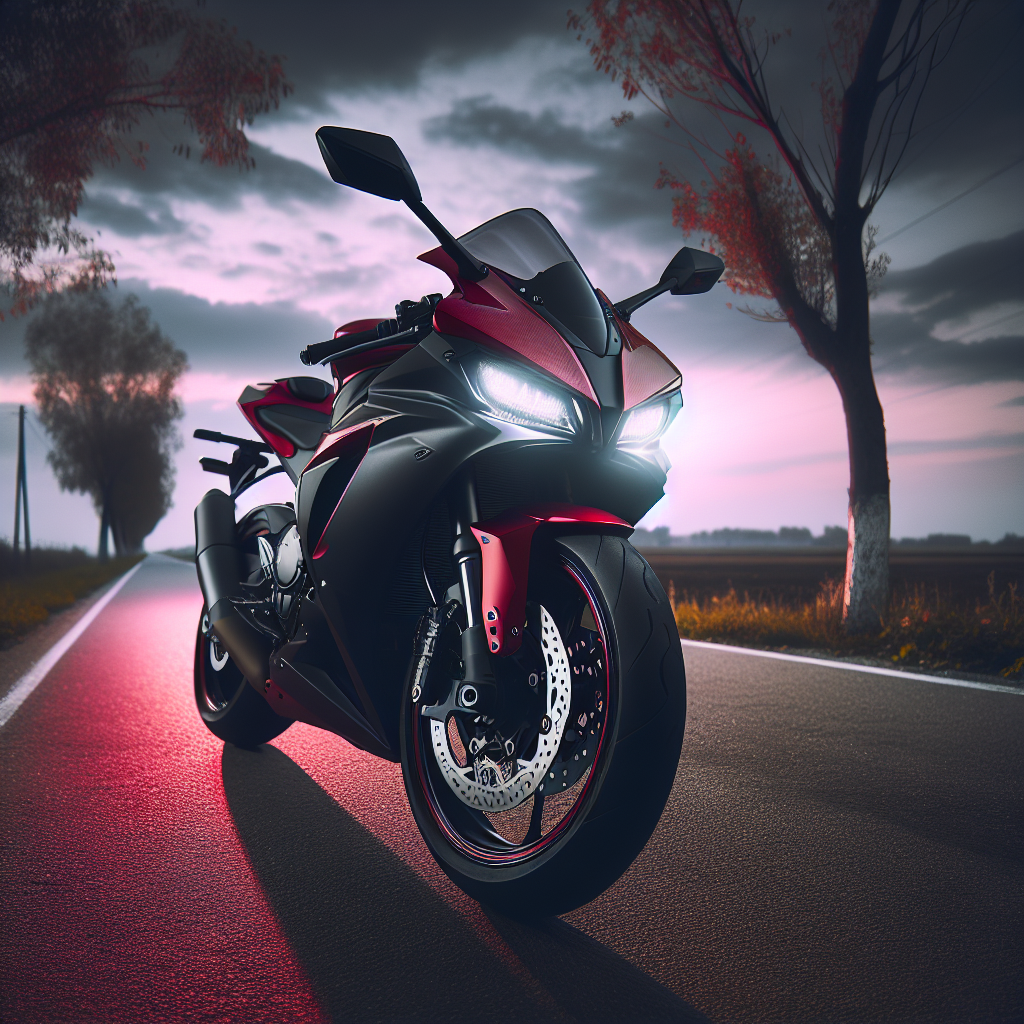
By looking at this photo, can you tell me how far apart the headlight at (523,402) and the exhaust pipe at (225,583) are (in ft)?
5.20

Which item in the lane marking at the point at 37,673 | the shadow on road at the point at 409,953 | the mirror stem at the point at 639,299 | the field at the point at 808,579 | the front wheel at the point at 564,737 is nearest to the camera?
the shadow on road at the point at 409,953

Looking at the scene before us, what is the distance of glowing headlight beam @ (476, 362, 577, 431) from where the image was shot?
2170 millimetres

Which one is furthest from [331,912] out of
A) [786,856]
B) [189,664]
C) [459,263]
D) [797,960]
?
[189,664]

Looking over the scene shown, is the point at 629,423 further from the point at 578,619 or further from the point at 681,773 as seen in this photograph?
the point at 681,773

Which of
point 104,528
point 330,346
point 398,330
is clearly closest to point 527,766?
point 398,330

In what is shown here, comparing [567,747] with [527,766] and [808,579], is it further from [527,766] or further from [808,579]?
[808,579]

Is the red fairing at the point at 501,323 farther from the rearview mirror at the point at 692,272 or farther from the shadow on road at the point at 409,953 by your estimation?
the shadow on road at the point at 409,953

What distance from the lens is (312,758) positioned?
3.86 m

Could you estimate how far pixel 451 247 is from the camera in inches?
89.3

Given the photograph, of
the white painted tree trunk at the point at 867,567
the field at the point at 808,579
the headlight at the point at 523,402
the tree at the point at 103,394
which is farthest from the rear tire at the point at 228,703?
the tree at the point at 103,394

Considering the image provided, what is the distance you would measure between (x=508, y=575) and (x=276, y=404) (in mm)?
1854

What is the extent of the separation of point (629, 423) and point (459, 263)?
26.9 inches

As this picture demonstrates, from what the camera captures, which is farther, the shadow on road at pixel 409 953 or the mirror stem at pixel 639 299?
the mirror stem at pixel 639 299

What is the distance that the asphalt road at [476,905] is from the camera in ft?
6.05
